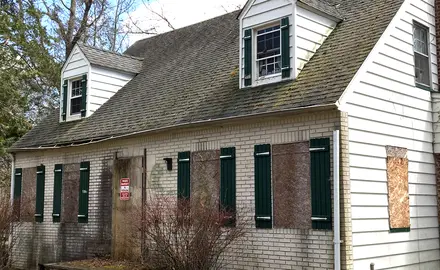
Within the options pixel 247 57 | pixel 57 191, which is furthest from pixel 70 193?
pixel 247 57

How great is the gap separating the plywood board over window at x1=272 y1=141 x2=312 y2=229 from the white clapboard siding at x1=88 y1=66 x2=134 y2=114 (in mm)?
7838

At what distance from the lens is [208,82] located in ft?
44.8

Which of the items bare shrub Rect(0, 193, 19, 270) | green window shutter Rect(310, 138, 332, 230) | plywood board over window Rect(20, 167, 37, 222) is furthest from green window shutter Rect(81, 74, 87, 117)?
green window shutter Rect(310, 138, 332, 230)

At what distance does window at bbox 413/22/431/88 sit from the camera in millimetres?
11961

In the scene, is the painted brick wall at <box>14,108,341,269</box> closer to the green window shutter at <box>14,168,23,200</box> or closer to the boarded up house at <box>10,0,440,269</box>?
the boarded up house at <box>10,0,440,269</box>

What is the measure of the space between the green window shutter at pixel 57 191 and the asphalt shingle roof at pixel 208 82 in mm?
844

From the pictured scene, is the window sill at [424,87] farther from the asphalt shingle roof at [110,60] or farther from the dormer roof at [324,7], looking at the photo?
the asphalt shingle roof at [110,60]

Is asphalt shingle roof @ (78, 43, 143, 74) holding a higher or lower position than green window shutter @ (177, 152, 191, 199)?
higher

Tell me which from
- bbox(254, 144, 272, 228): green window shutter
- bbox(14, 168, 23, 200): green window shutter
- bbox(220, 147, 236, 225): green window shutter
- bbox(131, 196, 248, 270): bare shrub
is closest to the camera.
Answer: bbox(131, 196, 248, 270): bare shrub

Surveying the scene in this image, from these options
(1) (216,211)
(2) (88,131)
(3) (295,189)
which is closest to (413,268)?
(3) (295,189)

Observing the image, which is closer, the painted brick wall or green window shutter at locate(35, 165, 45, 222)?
the painted brick wall

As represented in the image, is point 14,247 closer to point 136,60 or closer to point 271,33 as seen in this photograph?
point 136,60

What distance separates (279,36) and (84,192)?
689cm

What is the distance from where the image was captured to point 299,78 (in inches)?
433
